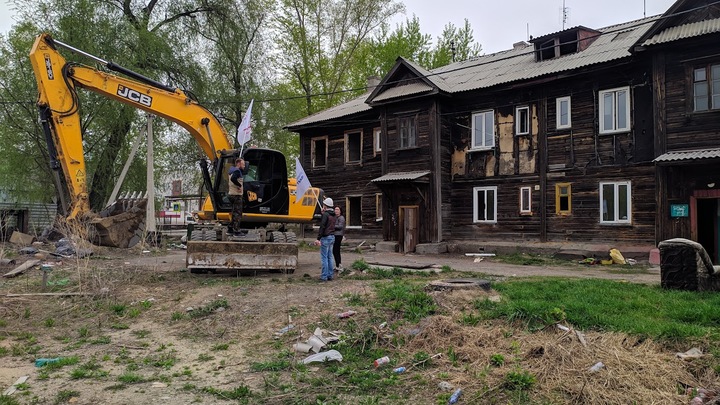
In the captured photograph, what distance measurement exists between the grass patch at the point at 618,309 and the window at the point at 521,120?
431 inches

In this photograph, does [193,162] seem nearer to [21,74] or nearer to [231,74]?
[231,74]

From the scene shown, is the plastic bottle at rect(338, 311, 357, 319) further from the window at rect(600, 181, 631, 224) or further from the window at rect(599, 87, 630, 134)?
the window at rect(599, 87, 630, 134)

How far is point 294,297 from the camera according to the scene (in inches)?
373

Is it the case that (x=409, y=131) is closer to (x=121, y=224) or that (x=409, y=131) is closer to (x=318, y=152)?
(x=318, y=152)

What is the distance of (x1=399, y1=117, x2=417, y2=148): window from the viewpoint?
21.7m

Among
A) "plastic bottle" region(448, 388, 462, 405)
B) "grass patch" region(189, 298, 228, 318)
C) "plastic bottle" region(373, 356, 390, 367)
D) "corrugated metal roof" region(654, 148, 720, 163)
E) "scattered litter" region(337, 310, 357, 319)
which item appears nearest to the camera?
"plastic bottle" region(448, 388, 462, 405)

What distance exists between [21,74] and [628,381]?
2507 centimetres

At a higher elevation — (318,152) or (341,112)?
(341,112)

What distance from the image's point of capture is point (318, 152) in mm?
27531

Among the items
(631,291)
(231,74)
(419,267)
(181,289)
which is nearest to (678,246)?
(631,291)

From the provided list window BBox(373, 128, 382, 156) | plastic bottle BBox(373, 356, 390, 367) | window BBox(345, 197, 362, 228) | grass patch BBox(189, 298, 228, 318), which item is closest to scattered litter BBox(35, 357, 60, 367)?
grass patch BBox(189, 298, 228, 318)

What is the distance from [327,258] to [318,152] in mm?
16301

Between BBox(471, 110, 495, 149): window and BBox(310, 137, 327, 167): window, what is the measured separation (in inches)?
352

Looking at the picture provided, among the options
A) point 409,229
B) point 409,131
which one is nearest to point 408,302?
point 409,229
